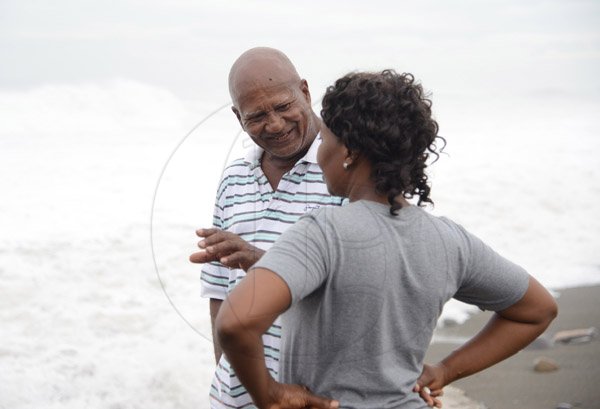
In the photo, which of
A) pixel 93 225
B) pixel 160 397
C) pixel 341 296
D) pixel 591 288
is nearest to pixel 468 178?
pixel 591 288

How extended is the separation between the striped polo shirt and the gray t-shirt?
1.09 ft

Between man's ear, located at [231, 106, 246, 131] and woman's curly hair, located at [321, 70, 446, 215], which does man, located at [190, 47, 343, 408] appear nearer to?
man's ear, located at [231, 106, 246, 131]

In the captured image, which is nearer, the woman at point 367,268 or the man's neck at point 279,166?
the woman at point 367,268

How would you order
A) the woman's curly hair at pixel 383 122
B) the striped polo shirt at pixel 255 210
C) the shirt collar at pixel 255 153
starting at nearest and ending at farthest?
the woman's curly hair at pixel 383 122, the striped polo shirt at pixel 255 210, the shirt collar at pixel 255 153

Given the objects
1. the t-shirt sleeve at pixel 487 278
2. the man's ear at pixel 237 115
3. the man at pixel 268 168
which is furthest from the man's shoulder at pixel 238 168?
the t-shirt sleeve at pixel 487 278

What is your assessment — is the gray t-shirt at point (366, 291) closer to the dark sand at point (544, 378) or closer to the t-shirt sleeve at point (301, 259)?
the t-shirt sleeve at point (301, 259)

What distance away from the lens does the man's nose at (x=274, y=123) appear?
2.02 metres

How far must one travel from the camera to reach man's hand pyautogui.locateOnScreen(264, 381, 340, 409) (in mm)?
1596

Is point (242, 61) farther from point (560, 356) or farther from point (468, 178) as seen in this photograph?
point (468, 178)

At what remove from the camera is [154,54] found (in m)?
11.2

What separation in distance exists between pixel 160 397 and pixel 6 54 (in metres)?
8.46

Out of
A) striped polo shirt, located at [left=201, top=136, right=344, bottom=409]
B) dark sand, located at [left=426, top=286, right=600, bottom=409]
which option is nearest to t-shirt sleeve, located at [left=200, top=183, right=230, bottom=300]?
striped polo shirt, located at [left=201, top=136, right=344, bottom=409]

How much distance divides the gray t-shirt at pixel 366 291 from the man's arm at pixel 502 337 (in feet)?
0.62

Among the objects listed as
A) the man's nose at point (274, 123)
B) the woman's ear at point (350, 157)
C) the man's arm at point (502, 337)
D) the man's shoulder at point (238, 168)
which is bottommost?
the man's arm at point (502, 337)
